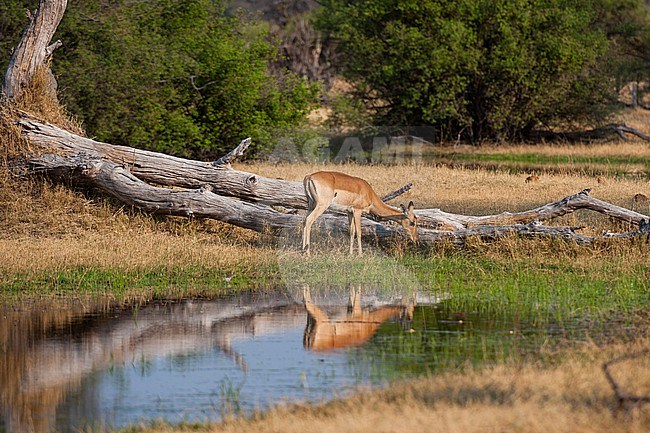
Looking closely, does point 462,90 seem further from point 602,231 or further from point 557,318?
point 557,318

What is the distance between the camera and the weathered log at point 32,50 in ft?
52.1

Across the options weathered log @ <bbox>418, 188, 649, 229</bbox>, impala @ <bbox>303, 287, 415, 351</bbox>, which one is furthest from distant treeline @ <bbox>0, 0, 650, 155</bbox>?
impala @ <bbox>303, 287, 415, 351</bbox>

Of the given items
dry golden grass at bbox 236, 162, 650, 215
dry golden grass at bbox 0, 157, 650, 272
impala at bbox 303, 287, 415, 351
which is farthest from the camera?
dry golden grass at bbox 236, 162, 650, 215

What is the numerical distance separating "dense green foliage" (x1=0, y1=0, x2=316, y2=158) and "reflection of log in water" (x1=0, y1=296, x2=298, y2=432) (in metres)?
12.4

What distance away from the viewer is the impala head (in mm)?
13328

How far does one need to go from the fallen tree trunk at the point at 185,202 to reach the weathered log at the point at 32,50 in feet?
5.70

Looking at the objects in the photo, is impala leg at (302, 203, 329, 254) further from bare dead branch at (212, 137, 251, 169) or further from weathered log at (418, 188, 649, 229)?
bare dead branch at (212, 137, 251, 169)

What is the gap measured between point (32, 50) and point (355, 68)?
18722mm

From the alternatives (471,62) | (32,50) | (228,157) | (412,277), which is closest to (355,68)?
(471,62)

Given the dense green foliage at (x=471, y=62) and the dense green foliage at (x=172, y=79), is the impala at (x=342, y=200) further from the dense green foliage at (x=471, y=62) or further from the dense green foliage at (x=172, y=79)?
the dense green foliage at (x=471, y=62)

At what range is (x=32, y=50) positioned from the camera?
1609cm

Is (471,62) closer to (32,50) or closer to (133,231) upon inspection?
(32,50)

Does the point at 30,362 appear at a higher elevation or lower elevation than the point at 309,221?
lower

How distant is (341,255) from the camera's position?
43.1 feet
